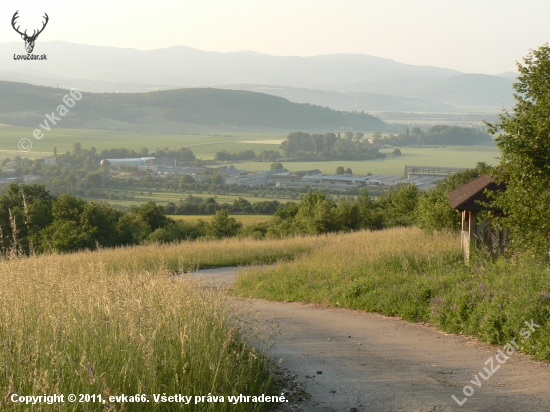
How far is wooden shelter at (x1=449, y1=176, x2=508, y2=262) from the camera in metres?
13.6

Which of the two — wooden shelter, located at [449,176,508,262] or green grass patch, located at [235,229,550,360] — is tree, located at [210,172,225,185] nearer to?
green grass patch, located at [235,229,550,360]

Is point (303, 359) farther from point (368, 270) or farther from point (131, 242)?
point (131, 242)

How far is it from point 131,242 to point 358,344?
26011 millimetres

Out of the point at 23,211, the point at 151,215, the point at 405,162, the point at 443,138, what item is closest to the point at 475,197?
the point at 23,211

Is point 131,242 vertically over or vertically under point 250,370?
under

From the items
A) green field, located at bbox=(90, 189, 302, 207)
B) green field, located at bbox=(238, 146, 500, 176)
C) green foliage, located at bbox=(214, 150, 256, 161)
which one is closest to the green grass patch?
green field, located at bbox=(90, 189, 302, 207)

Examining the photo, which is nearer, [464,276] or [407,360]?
[407,360]

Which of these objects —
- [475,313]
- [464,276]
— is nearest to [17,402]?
[475,313]

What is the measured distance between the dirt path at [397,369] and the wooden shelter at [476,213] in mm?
4094

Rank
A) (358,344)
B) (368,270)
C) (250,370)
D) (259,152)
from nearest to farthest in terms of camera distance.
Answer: (250,370), (358,344), (368,270), (259,152)

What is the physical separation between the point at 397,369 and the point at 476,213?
7.64m

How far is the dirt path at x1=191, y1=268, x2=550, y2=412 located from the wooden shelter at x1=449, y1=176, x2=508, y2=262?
409cm

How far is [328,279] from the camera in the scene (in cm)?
1363

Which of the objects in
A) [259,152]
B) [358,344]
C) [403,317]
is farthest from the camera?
[259,152]
